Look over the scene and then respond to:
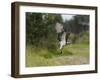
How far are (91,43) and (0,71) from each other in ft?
3.23

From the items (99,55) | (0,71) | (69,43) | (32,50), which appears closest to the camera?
(0,71)

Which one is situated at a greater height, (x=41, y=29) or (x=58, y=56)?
(x=41, y=29)

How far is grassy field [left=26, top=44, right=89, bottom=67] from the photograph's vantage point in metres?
2.22

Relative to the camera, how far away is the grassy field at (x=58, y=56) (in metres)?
2.22

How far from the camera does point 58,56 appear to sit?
2.33 m

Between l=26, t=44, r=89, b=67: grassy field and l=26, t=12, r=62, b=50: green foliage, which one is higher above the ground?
l=26, t=12, r=62, b=50: green foliage

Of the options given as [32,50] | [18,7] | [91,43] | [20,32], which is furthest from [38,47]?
[91,43]

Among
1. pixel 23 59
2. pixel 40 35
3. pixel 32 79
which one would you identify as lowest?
pixel 32 79

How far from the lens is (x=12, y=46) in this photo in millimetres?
2158

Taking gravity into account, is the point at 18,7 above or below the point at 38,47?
above

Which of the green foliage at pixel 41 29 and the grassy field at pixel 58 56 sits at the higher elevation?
the green foliage at pixel 41 29

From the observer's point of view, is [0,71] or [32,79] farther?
[32,79]

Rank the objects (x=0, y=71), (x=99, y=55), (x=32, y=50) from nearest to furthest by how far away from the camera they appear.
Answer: (x=0, y=71)
(x=32, y=50)
(x=99, y=55)

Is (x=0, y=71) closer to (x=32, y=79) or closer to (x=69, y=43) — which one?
(x=32, y=79)
